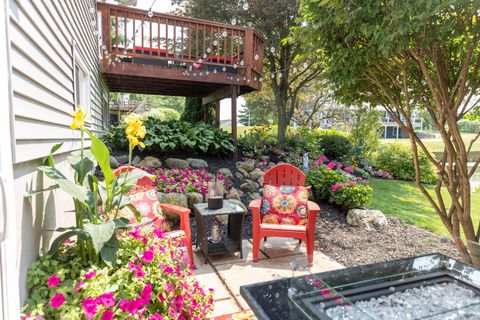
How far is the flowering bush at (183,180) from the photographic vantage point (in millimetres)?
4230

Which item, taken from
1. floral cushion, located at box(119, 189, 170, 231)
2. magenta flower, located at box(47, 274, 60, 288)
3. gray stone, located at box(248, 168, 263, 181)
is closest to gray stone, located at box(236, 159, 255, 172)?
gray stone, located at box(248, 168, 263, 181)

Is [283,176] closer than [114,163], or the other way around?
[283,176]

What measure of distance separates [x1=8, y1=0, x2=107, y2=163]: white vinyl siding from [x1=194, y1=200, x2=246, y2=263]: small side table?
143cm

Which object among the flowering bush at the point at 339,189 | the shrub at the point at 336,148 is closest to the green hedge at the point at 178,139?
the flowering bush at the point at 339,189

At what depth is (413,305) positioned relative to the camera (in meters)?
1.54

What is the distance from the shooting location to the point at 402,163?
8828 mm

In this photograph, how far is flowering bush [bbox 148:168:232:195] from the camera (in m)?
4.23

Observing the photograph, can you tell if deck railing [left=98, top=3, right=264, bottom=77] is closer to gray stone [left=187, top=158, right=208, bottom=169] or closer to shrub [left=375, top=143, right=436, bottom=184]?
gray stone [left=187, top=158, right=208, bottom=169]

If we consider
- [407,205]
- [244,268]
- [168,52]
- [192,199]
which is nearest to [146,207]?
[244,268]

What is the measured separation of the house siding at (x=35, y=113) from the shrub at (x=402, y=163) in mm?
8539

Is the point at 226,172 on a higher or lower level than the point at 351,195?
higher

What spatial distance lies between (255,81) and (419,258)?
17.2 ft

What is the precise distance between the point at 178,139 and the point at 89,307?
14.6 feet

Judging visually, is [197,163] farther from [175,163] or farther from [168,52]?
[168,52]
